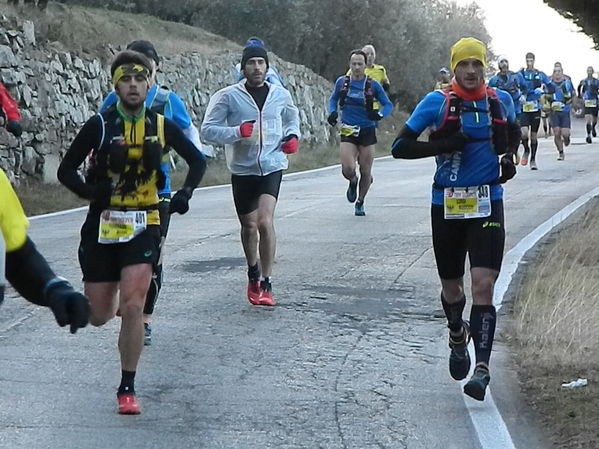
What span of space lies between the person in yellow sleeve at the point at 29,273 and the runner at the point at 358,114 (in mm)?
12155

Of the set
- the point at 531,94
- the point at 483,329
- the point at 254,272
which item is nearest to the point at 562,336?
the point at 483,329

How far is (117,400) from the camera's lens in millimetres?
7031

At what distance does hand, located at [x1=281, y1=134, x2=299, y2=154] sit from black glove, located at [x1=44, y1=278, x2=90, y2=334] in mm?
6312

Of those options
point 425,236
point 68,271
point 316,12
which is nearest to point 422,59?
point 316,12

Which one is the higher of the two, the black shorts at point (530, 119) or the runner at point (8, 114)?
the runner at point (8, 114)

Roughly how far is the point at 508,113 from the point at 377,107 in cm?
871

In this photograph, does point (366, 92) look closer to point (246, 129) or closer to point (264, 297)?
point (264, 297)

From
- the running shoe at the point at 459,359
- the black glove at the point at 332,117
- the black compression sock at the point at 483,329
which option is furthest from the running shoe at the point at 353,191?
the black compression sock at the point at 483,329

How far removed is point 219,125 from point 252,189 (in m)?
0.54

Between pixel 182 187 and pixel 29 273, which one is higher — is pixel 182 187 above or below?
below

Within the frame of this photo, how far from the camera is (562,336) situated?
8.66 m

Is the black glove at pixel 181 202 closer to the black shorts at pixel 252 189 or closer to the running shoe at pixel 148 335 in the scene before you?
the running shoe at pixel 148 335

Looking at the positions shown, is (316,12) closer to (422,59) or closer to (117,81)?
(422,59)

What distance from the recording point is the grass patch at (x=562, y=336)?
6.80 meters
